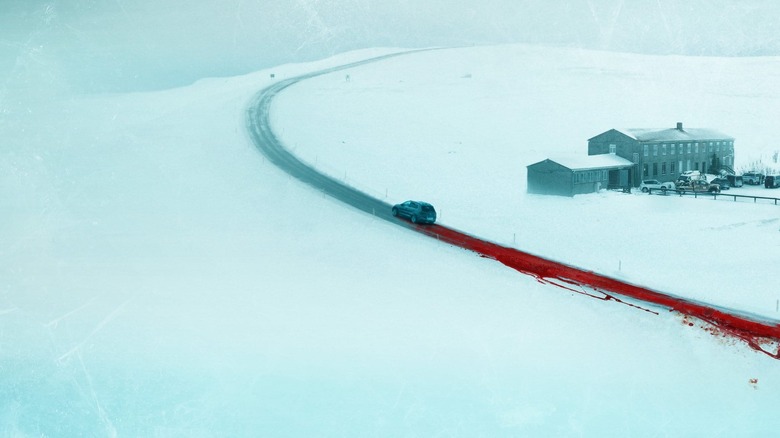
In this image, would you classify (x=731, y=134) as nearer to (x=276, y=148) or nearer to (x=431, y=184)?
(x=431, y=184)

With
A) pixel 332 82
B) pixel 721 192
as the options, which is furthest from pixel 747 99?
pixel 332 82

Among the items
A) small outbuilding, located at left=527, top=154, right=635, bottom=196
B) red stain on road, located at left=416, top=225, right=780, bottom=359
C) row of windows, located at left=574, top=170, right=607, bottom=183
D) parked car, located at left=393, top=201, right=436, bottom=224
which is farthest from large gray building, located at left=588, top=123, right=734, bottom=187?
parked car, located at left=393, top=201, right=436, bottom=224

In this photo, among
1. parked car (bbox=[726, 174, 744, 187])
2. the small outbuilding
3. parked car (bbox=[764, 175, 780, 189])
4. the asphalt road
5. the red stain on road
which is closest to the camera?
the red stain on road

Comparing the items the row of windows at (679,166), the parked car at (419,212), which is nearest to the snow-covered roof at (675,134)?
the row of windows at (679,166)

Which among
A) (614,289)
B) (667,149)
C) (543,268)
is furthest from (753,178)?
(543,268)

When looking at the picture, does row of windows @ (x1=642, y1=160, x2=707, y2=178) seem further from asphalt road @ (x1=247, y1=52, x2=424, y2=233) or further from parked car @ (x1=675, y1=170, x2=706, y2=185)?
asphalt road @ (x1=247, y1=52, x2=424, y2=233)

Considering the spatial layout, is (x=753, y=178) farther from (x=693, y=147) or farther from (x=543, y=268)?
(x=543, y=268)

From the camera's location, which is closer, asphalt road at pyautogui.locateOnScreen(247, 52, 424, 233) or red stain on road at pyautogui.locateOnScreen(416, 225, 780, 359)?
red stain on road at pyautogui.locateOnScreen(416, 225, 780, 359)
